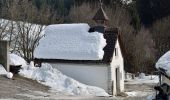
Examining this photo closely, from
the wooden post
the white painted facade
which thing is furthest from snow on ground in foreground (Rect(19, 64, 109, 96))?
the wooden post

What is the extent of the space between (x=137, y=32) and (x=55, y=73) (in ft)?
138

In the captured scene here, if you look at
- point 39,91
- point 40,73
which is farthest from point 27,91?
point 40,73

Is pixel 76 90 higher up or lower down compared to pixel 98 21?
lower down

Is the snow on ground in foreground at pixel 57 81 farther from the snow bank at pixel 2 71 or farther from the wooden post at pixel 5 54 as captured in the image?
the snow bank at pixel 2 71

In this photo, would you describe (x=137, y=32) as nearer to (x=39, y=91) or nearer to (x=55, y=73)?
(x=55, y=73)

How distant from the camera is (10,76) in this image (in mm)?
30781

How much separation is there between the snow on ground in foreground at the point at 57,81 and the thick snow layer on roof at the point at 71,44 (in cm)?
256

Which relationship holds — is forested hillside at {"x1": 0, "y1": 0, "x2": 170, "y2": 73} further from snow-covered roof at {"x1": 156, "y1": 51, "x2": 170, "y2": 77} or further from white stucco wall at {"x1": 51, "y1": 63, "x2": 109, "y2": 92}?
snow-covered roof at {"x1": 156, "y1": 51, "x2": 170, "y2": 77}

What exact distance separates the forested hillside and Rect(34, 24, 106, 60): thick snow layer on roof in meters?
12.6

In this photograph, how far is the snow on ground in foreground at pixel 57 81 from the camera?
31606mm

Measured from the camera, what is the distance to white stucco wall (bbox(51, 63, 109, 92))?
118 ft

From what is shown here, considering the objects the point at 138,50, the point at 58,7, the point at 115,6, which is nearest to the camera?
the point at 138,50

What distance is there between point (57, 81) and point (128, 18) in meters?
40.9

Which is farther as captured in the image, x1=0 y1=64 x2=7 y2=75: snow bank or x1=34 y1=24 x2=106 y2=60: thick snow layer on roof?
x1=34 y1=24 x2=106 y2=60: thick snow layer on roof
